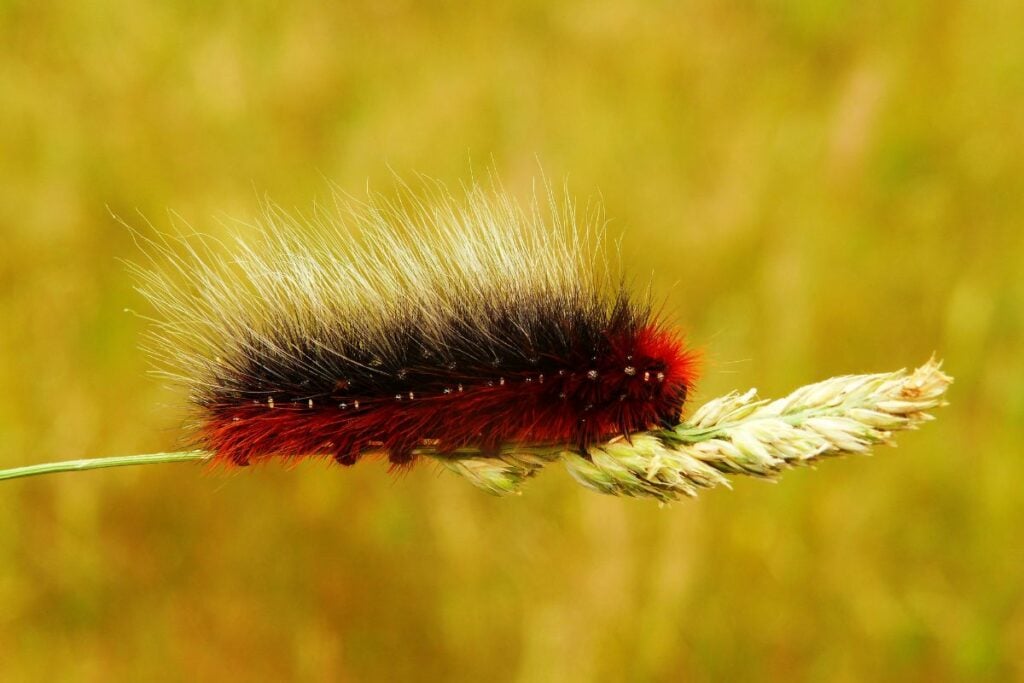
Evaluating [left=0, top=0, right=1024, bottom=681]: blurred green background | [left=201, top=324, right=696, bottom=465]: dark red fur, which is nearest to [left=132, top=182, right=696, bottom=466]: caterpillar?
[left=201, top=324, right=696, bottom=465]: dark red fur

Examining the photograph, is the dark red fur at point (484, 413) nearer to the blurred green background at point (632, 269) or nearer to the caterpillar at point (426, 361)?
the caterpillar at point (426, 361)

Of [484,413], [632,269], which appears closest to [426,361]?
[484,413]

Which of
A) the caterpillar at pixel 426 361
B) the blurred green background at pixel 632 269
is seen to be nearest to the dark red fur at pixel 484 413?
the caterpillar at pixel 426 361

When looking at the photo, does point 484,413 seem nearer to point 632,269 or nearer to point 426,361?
point 426,361

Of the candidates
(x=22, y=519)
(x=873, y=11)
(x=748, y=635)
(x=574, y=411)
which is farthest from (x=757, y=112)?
(x=22, y=519)

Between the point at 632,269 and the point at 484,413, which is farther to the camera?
the point at 632,269

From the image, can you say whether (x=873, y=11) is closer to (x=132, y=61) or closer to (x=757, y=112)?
(x=757, y=112)

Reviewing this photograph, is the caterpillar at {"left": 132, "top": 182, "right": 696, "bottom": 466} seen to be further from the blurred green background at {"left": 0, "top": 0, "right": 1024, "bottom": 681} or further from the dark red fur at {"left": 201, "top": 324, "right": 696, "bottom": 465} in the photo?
the blurred green background at {"left": 0, "top": 0, "right": 1024, "bottom": 681}
